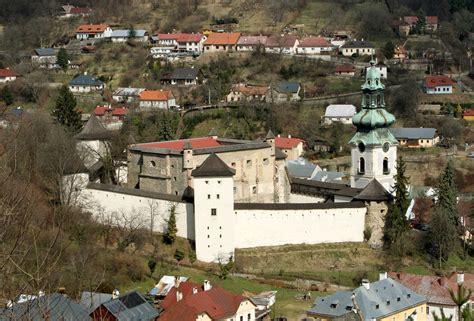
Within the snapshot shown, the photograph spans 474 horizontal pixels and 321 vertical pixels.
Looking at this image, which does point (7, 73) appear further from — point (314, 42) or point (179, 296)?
point (179, 296)

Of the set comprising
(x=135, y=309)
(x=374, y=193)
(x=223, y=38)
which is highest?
(x=135, y=309)

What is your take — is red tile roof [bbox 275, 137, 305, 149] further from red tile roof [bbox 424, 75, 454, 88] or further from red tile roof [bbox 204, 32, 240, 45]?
red tile roof [bbox 204, 32, 240, 45]

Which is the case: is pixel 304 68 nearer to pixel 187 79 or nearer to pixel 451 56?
pixel 187 79

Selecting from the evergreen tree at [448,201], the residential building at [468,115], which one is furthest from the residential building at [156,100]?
the evergreen tree at [448,201]

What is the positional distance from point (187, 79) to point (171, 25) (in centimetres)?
1994

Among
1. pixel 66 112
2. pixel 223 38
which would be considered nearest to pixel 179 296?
pixel 66 112

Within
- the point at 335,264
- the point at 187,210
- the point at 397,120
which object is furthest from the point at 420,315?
the point at 397,120

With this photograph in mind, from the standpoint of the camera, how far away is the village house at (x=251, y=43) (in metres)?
82.6

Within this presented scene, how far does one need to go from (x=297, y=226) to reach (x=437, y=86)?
1494 inches

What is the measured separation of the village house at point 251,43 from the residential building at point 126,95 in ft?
40.0

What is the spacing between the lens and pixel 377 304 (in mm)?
30125

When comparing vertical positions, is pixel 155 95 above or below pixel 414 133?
above

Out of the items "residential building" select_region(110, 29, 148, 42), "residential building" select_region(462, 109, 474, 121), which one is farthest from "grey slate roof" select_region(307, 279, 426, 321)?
"residential building" select_region(110, 29, 148, 42)

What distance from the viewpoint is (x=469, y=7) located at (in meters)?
101
